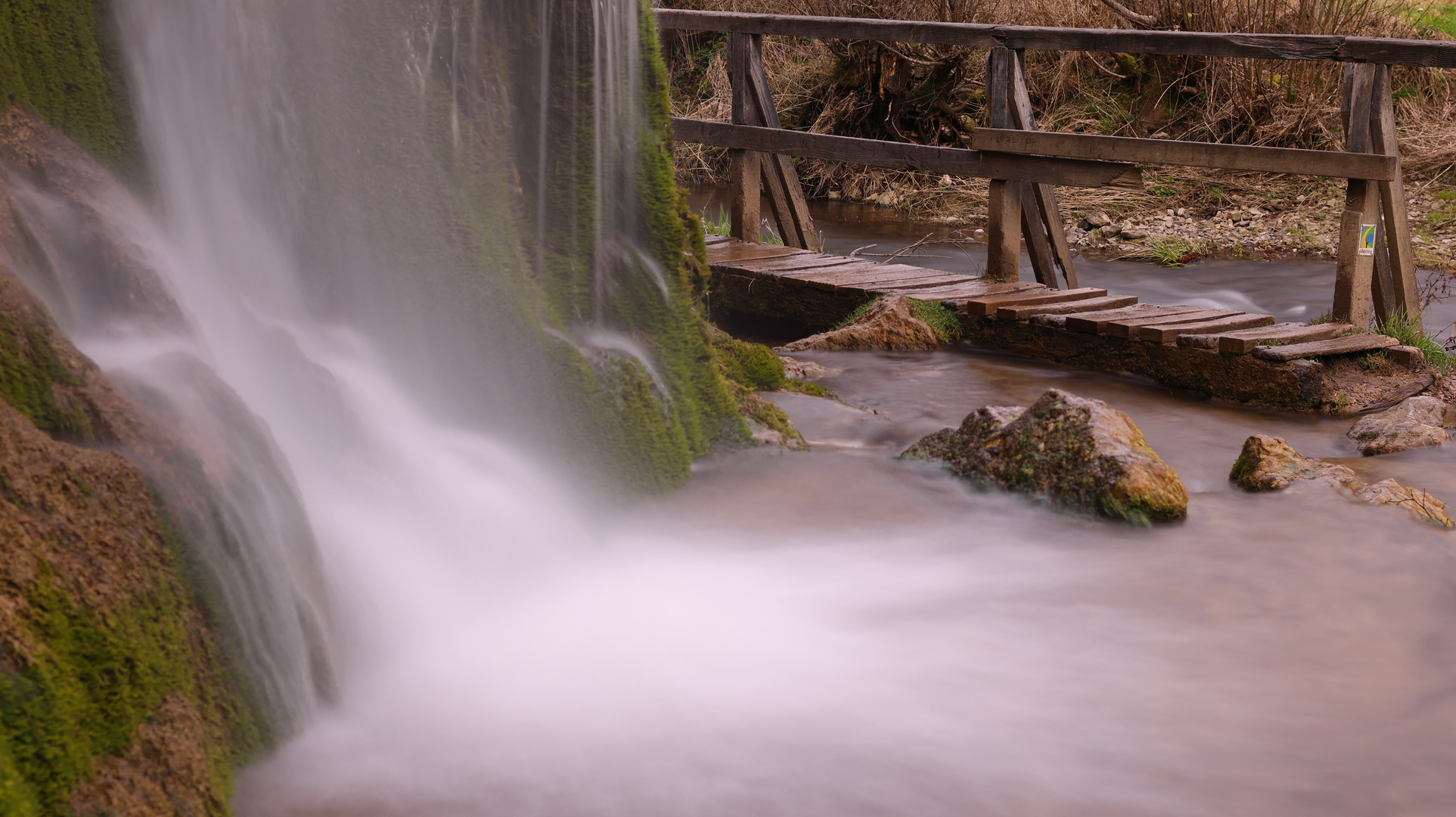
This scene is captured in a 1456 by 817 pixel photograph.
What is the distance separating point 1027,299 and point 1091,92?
929cm

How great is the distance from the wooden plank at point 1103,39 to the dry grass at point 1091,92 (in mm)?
6495

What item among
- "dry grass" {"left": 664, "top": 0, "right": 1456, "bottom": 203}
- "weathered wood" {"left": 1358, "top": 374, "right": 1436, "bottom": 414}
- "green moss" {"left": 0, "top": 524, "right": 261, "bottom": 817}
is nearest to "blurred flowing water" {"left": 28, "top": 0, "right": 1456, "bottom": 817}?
"green moss" {"left": 0, "top": 524, "right": 261, "bottom": 817}

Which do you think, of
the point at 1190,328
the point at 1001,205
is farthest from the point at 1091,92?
the point at 1190,328

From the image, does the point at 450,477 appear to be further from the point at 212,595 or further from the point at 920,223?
the point at 920,223

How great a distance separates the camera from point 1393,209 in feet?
20.5

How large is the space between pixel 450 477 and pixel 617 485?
0.68 metres

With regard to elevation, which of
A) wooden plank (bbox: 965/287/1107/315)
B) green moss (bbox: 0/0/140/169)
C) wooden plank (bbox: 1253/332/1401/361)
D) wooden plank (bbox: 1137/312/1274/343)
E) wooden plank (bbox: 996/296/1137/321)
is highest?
green moss (bbox: 0/0/140/169)

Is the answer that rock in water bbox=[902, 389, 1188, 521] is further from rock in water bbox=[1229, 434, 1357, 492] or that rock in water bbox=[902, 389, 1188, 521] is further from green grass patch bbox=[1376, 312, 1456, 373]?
green grass patch bbox=[1376, 312, 1456, 373]

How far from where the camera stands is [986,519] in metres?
4.49

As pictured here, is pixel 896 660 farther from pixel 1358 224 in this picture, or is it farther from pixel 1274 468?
pixel 1358 224

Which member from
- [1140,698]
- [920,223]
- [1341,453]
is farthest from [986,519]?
[920,223]

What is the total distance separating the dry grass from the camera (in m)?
13.5

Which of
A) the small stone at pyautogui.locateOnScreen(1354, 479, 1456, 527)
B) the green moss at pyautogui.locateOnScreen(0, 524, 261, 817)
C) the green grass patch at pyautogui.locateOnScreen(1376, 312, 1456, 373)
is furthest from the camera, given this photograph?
the green grass patch at pyautogui.locateOnScreen(1376, 312, 1456, 373)

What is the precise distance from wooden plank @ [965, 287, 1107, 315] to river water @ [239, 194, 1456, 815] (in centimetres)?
208
